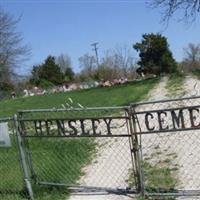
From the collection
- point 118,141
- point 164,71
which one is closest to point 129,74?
point 164,71

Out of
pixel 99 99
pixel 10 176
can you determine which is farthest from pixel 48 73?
pixel 10 176

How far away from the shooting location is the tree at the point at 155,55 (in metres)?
61.4

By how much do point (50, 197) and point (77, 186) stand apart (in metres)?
0.45

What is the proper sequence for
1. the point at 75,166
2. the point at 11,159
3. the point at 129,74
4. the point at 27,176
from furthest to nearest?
the point at 129,74 < the point at 11,159 < the point at 75,166 < the point at 27,176

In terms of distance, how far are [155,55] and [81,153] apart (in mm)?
52157

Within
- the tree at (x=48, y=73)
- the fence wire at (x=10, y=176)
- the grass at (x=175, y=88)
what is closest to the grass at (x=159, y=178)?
the fence wire at (x=10, y=176)

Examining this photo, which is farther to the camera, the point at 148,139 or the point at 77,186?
the point at 148,139

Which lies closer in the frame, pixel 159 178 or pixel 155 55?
pixel 159 178

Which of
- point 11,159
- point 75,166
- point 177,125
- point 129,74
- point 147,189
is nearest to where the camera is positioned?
point 177,125

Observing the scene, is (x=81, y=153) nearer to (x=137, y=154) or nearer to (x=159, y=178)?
(x=159, y=178)

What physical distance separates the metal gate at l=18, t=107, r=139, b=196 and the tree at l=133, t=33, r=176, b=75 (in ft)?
163

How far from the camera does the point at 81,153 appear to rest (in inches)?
427

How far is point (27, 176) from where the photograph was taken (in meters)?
8.10

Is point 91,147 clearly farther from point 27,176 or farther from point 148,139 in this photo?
point 27,176
